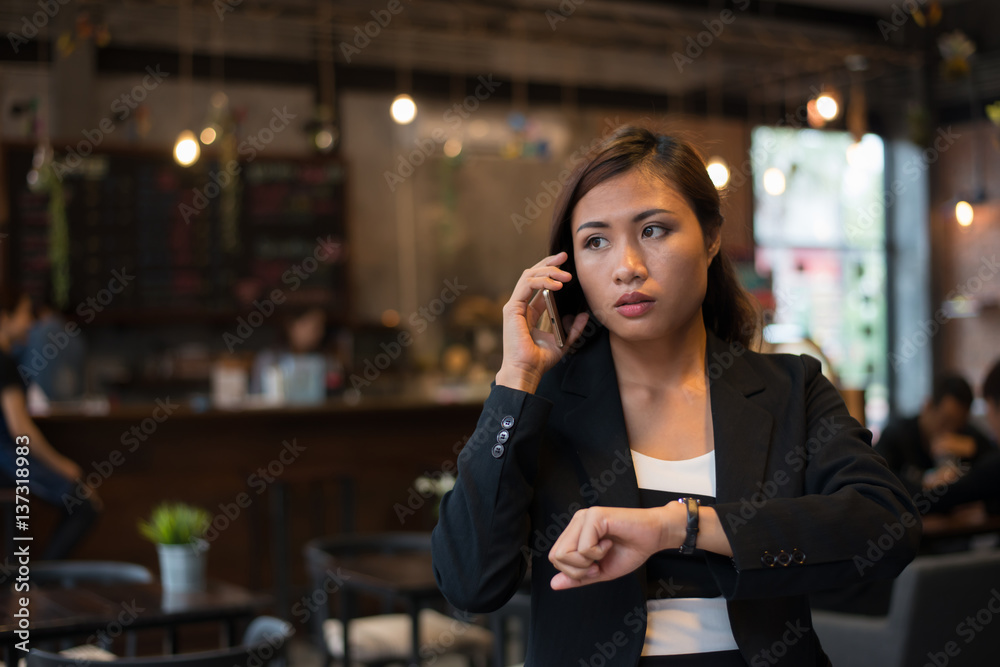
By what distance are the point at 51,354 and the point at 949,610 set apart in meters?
5.46

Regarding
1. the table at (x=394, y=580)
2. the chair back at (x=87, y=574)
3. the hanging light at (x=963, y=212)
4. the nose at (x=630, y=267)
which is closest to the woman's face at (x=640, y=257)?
the nose at (x=630, y=267)

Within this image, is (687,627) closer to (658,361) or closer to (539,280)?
(658,361)

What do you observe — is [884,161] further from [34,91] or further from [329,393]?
[34,91]

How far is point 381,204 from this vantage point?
26.2 feet

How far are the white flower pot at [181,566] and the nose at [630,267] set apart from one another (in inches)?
78.6

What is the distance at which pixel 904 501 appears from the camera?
1.23m

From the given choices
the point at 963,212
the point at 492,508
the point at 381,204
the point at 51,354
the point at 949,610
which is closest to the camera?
the point at 492,508

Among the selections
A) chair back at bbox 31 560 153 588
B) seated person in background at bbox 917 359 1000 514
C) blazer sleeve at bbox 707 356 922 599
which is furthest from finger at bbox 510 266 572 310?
seated person in background at bbox 917 359 1000 514

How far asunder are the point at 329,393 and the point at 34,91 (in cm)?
279

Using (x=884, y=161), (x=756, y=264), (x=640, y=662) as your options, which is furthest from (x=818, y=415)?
(x=884, y=161)

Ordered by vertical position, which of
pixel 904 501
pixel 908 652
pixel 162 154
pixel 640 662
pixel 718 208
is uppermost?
pixel 162 154

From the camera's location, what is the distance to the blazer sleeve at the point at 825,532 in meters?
1.15

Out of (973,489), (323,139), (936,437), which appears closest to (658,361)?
(973,489)

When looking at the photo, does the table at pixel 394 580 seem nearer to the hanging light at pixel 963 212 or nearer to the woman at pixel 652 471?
the woman at pixel 652 471
